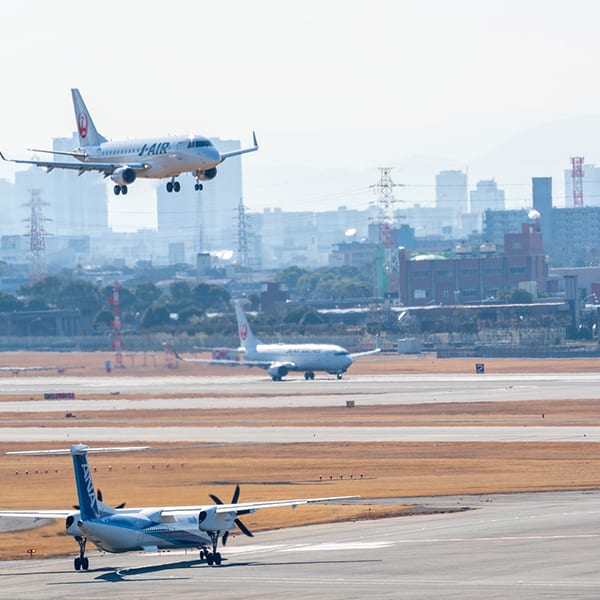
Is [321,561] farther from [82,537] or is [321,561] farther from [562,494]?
[562,494]

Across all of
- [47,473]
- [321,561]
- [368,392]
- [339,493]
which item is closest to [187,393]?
[368,392]

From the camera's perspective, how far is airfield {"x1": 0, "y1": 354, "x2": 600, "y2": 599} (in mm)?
58094

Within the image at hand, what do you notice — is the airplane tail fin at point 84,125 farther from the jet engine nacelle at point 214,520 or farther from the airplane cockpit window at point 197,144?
the jet engine nacelle at point 214,520

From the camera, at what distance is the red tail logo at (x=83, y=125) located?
105m

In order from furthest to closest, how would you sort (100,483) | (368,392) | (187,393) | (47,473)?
1. (187,393)
2. (368,392)
3. (47,473)
4. (100,483)

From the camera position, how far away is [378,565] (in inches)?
2386

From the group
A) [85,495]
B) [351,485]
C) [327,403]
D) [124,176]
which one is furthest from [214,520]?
[327,403]

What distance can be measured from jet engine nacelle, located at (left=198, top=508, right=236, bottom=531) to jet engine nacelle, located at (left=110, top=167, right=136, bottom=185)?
38.4m

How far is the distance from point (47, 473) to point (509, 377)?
105 meters

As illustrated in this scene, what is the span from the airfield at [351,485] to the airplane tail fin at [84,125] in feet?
70.7

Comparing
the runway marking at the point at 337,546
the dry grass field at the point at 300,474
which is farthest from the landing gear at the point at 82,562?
the runway marking at the point at 337,546

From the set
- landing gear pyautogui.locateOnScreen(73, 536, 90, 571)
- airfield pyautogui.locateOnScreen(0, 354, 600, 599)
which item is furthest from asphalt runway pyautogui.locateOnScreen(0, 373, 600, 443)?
landing gear pyautogui.locateOnScreen(73, 536, 90, 571)

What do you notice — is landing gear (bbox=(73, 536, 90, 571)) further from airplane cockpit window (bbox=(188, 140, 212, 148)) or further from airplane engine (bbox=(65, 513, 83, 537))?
airplane cockpit window (bbox=(188, 140, 212, 148))

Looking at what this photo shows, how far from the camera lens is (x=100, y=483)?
95875 mm
